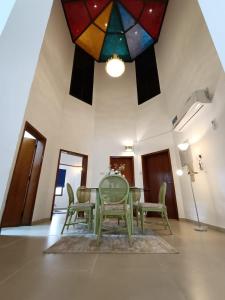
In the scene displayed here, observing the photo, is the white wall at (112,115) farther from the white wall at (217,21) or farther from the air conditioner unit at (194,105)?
the white wall at (217,21)

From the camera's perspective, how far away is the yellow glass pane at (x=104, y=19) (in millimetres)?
5187

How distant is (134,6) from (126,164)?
219 inches

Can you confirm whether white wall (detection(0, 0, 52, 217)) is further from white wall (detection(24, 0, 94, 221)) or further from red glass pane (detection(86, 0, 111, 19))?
red glass pane (detection(86, 0, 111, 19))

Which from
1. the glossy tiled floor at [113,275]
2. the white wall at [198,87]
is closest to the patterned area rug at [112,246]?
the glossy tiled floor at [113,275]

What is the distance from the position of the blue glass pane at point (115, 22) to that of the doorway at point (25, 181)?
5.14 metres

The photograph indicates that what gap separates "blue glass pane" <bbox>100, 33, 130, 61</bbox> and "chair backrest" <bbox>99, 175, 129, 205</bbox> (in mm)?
6268

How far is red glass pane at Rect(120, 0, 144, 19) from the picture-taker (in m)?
4.98

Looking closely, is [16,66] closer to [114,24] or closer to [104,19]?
[104,19]

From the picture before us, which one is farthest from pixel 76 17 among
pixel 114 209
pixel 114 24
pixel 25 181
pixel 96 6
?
pixel 114 209

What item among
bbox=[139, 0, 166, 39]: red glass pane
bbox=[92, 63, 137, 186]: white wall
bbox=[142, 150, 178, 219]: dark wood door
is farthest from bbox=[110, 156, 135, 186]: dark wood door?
bbox=[139, 0, 166, 39]: red glass pane

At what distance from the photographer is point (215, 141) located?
9.21 feet

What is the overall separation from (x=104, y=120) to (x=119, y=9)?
155 inches

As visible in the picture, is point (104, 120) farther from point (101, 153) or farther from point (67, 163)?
point (67, 163)

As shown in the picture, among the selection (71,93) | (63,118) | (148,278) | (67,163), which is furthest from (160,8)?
(67,163)
